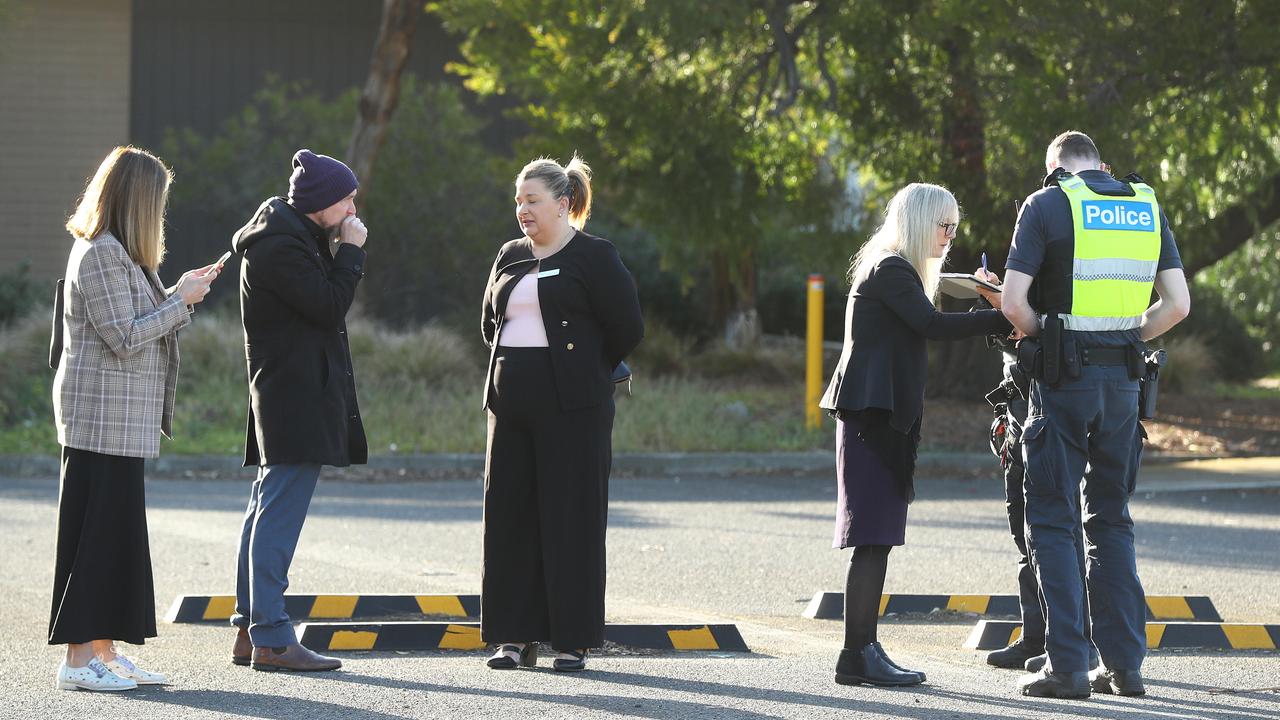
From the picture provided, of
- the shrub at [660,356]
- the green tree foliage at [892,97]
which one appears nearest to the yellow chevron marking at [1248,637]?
the green tree foliage at [892,97]

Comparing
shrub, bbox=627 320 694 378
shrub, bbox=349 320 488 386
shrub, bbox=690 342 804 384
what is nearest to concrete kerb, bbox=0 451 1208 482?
shrub, bbox=349 320 488 386

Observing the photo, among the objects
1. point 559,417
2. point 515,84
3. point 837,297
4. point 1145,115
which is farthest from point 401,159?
point 559,417

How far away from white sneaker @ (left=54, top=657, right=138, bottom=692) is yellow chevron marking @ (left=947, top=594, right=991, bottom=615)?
3.95 metres

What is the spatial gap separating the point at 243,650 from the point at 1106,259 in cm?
360

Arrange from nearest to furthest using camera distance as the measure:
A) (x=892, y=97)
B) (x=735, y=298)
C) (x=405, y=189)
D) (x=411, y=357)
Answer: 1. (x=892, y=97)
2. (x=411, y=357)
3. (x=405, y=189)
4. (x=735, y=298)

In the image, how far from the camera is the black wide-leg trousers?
19.9 ft

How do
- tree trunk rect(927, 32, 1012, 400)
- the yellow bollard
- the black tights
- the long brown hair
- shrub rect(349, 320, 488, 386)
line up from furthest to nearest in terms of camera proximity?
shrub rect(349, 320, 488, 386) → the yellow bollard → tree trunk rect(927, 32, 1012, 400) → the black tights → the long brown hair

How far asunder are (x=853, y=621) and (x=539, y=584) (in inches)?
47.6

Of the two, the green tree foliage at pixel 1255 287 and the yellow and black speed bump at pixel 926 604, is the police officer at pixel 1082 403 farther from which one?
the green tree foliage at pixel 1255 287

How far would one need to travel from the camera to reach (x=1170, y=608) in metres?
7.48

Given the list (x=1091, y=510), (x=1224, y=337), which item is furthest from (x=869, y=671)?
(x=1224, y=337)

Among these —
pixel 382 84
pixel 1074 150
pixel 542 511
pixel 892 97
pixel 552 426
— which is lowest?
pixel 542 511

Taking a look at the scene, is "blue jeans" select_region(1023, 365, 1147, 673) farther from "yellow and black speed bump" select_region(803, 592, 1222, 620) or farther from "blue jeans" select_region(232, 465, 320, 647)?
"blue jeans" select_region(232, 465, 320, 647)

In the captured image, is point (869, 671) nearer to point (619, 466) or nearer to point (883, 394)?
point (883, 394)
